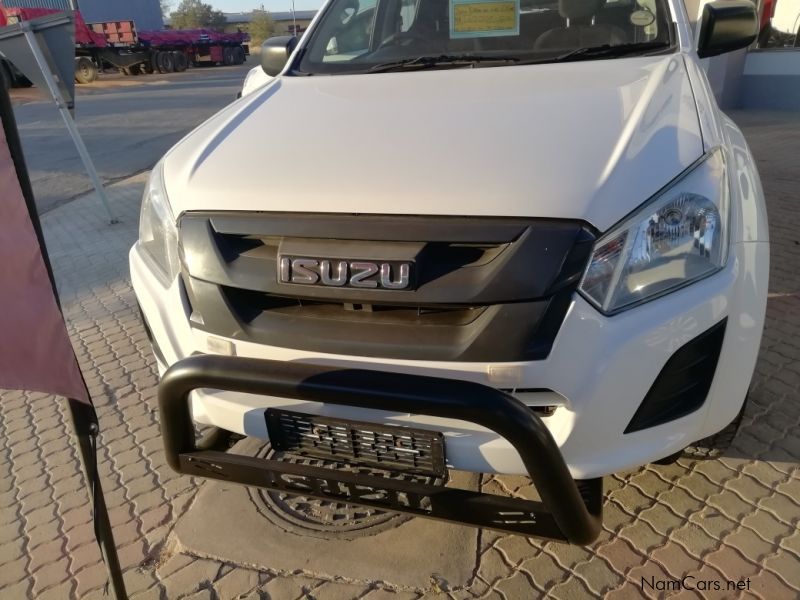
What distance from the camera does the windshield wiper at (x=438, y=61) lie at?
2.91 m

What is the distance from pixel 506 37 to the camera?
3.05m

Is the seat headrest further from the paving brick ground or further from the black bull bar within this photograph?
the black bull bar

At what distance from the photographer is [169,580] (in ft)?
7.45

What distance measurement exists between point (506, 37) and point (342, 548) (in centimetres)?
226

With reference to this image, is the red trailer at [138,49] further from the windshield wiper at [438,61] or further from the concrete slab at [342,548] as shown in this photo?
the concrete slab at [342,548]

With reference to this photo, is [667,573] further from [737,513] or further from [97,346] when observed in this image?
[97,346]

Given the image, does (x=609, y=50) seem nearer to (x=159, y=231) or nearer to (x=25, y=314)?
(x=159, y=231)

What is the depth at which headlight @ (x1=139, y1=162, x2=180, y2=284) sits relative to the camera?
210 centimetres

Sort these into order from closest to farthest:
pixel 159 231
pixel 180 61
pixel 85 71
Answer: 1. pixel 159 231
2. pixel 85 71
3. pixel 180 61

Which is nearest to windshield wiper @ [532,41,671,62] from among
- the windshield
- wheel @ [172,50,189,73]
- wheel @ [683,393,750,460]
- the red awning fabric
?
the windshield

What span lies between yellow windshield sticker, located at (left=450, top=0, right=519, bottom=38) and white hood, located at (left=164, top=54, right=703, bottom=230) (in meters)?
0.49

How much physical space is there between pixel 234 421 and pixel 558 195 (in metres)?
1.18

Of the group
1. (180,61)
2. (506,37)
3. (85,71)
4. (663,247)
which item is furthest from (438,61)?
(180,61)

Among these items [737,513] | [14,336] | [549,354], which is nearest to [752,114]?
[737,513]
